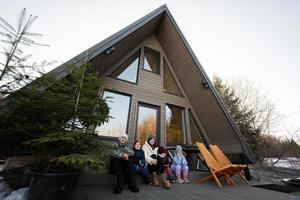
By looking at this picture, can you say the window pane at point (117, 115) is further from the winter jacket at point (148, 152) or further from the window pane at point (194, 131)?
the window pane at point (194, 131)

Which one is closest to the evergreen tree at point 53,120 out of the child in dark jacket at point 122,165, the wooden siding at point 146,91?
the child in dark jacket at point 122,165

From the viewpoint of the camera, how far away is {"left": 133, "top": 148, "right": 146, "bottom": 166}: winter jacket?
3.32 metres

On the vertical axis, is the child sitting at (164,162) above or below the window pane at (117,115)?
below

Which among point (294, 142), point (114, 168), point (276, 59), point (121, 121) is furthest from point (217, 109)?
point (294, 142)

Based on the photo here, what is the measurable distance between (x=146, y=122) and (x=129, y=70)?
1917 mm

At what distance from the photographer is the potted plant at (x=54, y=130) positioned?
6.16 feet

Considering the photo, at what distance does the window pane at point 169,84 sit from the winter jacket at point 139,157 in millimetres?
3291

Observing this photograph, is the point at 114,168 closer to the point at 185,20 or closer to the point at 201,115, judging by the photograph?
the point at 201,115

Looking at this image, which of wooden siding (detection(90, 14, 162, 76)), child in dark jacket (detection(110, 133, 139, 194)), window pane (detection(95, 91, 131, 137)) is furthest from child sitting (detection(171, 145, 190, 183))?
wooden siding (detection(90, 14, 162, 76))

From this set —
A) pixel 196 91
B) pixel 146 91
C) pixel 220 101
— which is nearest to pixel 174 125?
pixel 196 91

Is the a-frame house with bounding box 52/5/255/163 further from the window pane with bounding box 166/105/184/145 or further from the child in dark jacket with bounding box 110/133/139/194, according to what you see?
the child in dark jacket with bounding box 110/133/139/194

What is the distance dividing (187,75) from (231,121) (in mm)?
2207

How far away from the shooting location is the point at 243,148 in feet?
15.3

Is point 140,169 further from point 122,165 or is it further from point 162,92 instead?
point 162,92
